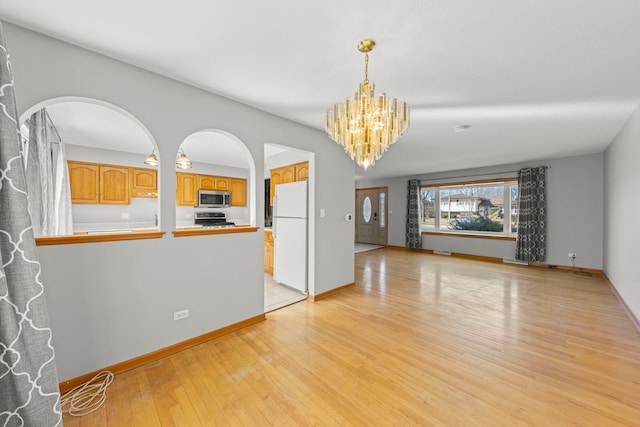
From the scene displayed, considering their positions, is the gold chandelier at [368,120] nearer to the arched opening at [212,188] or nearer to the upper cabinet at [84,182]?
the arched opening at [212,188]

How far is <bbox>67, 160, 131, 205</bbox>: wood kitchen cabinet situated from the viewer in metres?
4.34

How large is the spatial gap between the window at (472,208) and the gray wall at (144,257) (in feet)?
18.8

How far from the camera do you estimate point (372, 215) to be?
353 inches

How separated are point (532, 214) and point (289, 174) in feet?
18.1

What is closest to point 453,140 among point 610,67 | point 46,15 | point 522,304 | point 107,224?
point 610,67

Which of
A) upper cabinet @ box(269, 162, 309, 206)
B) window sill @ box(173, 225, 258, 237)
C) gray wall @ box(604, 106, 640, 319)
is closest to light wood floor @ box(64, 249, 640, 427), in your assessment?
gray wall @ box(604, 106, 640, 319)

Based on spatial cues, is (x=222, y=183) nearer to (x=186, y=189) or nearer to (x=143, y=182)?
(x=186, y=189)

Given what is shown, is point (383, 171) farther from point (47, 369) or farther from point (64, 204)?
point (47, 369)

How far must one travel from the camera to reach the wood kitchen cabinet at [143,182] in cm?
495

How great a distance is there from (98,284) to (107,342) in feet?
1.54

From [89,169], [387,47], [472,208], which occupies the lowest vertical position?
[472,208]

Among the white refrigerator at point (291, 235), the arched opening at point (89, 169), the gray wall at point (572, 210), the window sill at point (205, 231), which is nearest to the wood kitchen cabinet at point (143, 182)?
the arched opening at point (89, 169)

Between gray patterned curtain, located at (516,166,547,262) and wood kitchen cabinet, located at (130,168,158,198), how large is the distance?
8.10 metres

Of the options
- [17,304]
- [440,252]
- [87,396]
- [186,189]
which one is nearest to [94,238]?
[17,304]
